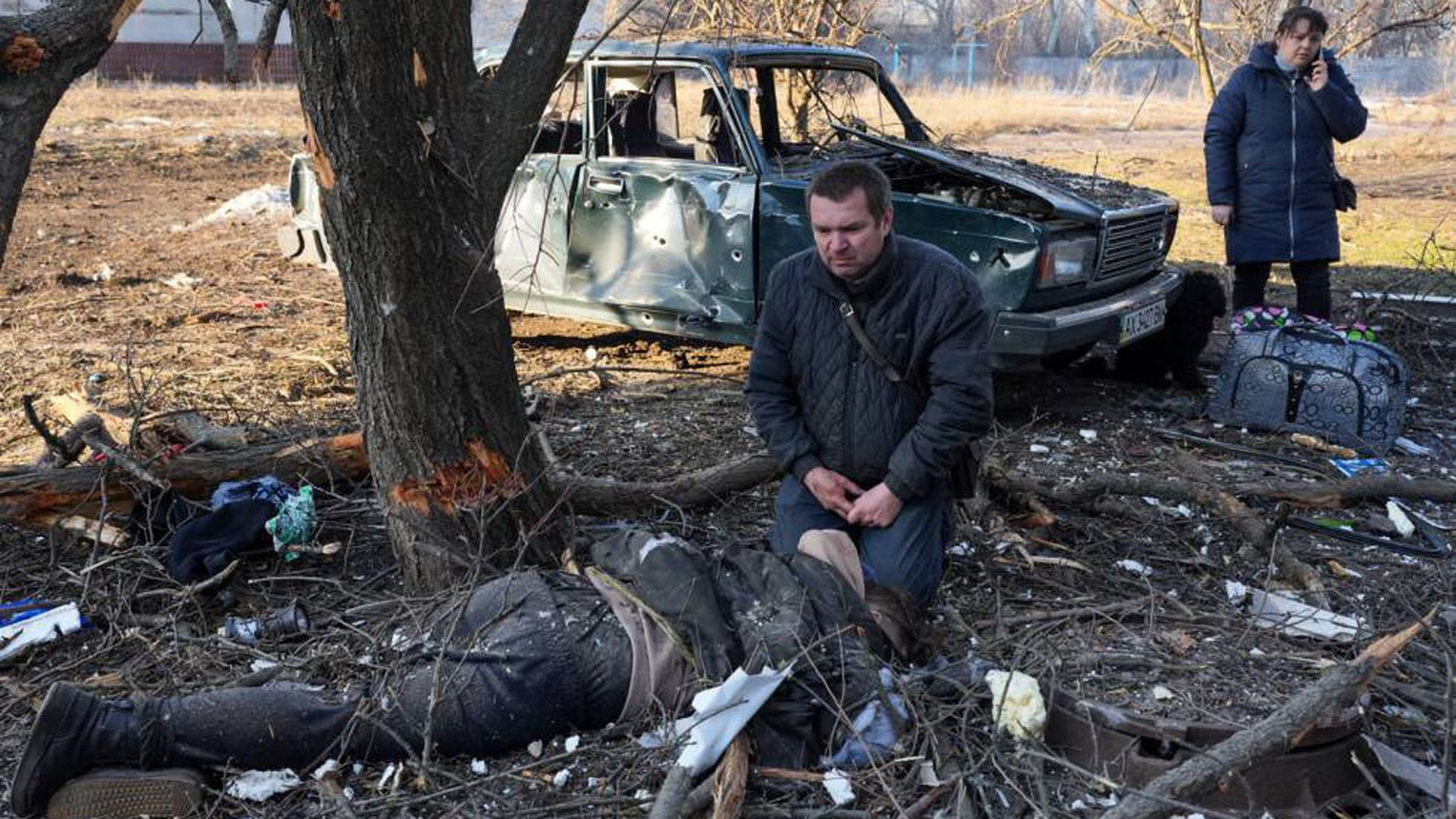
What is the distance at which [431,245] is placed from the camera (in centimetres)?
334

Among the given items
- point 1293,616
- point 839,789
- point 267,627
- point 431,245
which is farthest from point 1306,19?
point 267,627

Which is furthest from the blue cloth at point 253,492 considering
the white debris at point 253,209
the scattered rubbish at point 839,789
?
the white debris at point 253,209

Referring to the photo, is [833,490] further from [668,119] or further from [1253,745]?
[668,119]

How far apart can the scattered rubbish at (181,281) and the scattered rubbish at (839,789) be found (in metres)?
7.37

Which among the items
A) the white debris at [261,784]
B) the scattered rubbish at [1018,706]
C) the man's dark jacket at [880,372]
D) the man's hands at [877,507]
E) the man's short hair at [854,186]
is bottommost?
the white debris at [261,784]

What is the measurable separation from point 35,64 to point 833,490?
249cm

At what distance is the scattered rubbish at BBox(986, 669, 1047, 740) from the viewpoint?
9.17ft

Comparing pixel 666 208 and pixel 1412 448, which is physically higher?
pixel 666 208

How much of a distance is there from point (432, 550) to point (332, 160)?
1.18 metres

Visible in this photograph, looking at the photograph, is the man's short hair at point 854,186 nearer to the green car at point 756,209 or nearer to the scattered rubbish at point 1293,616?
the scattered rubbish at point 1293,616

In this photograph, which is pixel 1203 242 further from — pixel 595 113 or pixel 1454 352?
pixel 595 113

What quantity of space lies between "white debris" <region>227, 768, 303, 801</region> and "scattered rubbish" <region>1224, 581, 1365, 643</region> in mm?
2687

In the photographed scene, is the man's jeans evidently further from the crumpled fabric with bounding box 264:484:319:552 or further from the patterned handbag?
the patterned handbag

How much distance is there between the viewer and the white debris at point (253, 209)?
11.2 m
